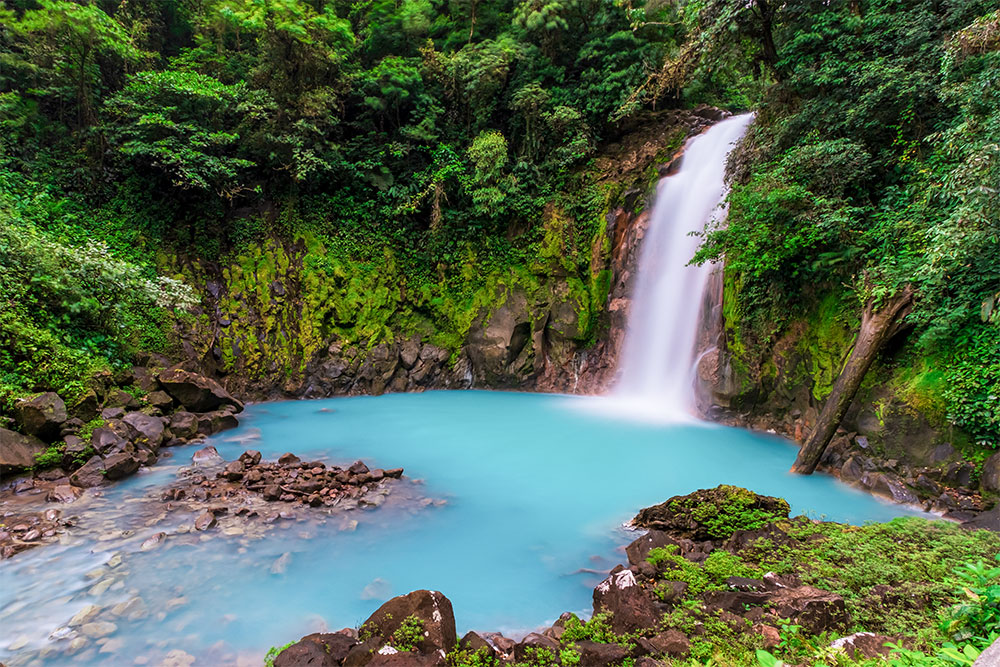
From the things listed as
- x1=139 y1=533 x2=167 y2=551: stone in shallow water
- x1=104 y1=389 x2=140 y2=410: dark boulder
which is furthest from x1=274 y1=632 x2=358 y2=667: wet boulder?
x1=104 y1=389 x2=140 y2=410: dark boulder

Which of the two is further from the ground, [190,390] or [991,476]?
[991,476]

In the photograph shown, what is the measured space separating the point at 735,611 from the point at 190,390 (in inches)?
365

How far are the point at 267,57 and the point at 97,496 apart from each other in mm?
11226

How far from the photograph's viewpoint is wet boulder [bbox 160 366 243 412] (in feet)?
27.7

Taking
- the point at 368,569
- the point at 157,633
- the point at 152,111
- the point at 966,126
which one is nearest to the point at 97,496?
the point at 157,633

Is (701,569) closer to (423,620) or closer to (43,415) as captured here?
(423,620)

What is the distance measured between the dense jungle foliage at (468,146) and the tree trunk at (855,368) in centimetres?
25

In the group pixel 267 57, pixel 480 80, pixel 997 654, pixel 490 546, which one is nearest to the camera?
pixel 997 654

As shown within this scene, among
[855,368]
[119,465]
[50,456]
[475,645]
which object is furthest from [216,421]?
[855,368]

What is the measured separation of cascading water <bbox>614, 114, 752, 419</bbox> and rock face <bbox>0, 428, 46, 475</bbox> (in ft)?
34.0

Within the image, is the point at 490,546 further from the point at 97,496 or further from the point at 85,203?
the point at 85,203

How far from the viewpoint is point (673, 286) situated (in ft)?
36.7

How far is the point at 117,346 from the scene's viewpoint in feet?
26.7

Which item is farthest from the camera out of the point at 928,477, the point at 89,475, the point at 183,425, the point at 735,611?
the point at 183,425
